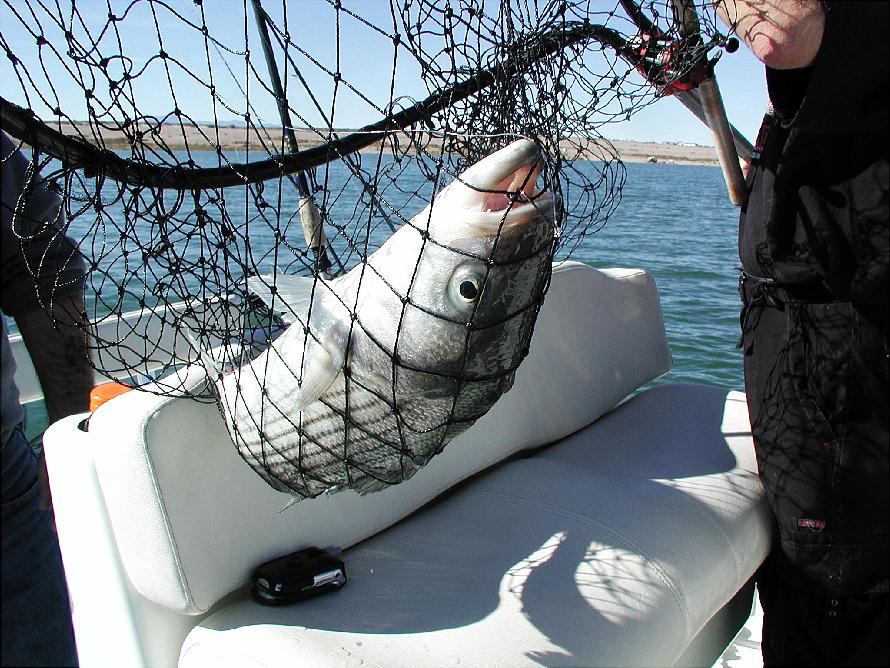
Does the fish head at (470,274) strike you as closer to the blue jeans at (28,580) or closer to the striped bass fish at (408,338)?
the striped bass fish at (408,338)

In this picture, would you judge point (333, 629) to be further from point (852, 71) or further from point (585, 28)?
point (852, 71)

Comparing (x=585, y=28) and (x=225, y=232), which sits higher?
(x=585, y=28)

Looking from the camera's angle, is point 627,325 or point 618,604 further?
point 627,325

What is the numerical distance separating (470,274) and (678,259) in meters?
11.3

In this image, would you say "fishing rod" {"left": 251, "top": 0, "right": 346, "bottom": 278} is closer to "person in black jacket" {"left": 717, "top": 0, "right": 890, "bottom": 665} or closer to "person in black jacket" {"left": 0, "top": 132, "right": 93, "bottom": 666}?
"person in black jacket" {"left": 0, "top": 132, "right": 93, "bottom": 666}

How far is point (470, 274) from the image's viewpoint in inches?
53.0

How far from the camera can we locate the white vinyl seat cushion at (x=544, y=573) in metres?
1.73

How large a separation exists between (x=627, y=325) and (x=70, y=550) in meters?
2.47

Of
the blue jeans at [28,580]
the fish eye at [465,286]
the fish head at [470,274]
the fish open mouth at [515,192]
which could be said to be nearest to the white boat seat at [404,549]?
the blue jeans at [28,580]

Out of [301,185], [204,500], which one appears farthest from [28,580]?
[301,185]

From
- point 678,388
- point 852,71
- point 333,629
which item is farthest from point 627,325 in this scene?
point 333,629

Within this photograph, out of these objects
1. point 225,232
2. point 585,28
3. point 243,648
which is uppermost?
point 585,28

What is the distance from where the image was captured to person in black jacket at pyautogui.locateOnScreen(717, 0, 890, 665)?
1.97 m

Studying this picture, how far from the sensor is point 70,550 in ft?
6.23
